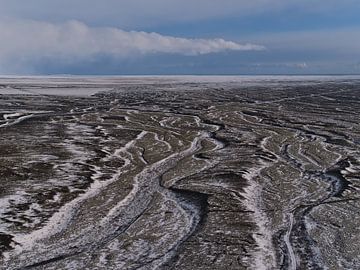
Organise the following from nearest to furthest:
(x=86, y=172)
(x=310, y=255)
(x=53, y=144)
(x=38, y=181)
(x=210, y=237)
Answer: (x=310, y=255)
(x=210, y=237)
(x=38, y=181)
(x=86, y=172)
(x=53, y=144)

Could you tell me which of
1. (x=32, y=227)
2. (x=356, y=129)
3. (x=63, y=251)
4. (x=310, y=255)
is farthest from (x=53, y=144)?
(x=356, y=129)

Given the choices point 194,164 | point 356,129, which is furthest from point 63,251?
point 356,129

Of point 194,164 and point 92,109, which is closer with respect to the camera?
point 194,164

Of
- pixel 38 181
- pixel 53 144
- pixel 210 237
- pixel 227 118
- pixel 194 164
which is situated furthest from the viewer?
pixel 227 118

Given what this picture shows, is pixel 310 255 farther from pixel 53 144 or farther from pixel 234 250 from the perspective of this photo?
pixel 53 144

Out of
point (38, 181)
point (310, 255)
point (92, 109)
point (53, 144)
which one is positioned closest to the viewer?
point (310, 255)

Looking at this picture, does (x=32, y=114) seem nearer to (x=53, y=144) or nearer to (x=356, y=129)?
(x=53, y=144)
